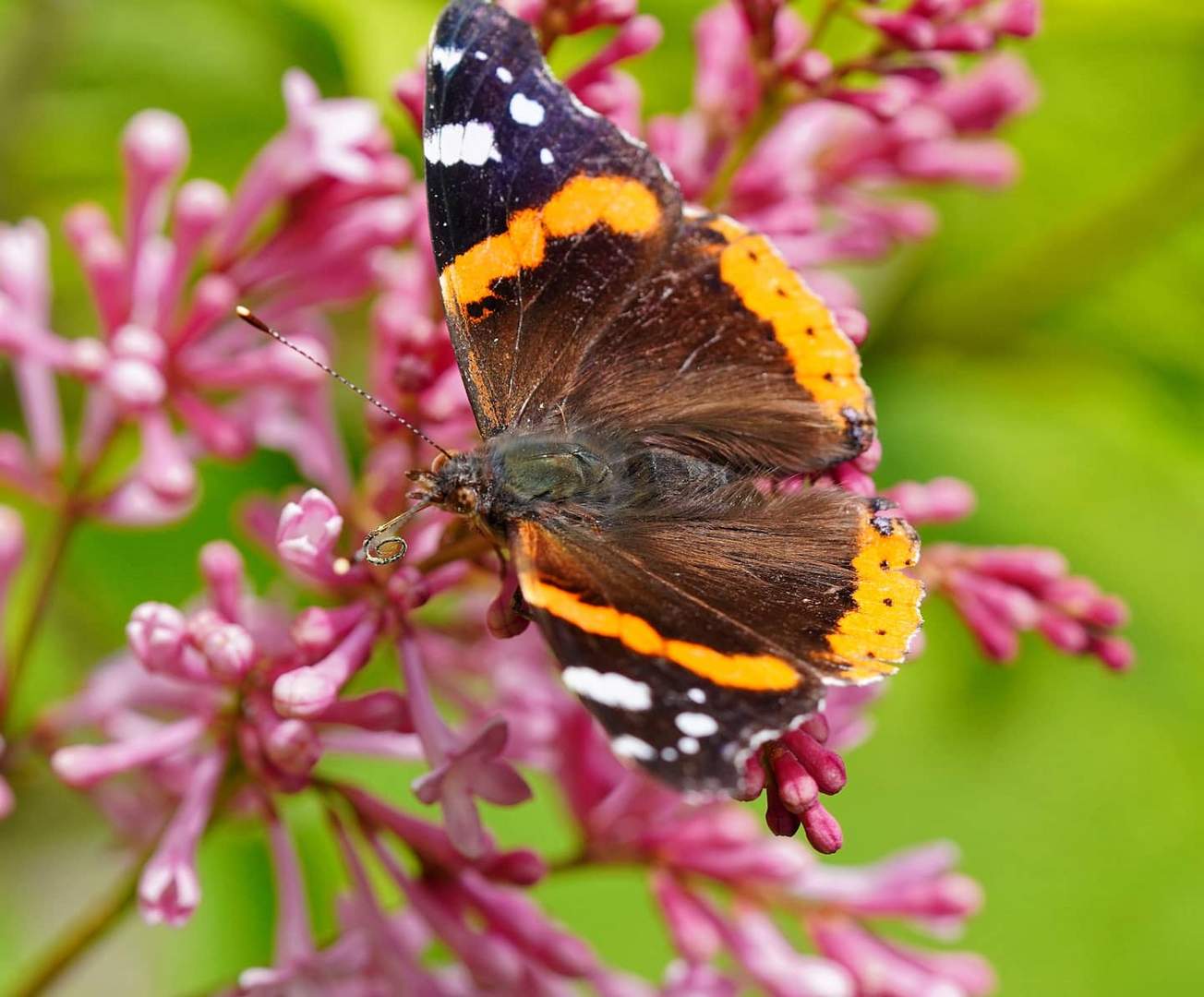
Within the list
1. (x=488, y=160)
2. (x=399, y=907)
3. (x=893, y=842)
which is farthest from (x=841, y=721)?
(x=893, y=842)

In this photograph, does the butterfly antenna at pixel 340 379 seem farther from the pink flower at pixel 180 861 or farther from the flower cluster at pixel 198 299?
the pink flower at pixel 180 861

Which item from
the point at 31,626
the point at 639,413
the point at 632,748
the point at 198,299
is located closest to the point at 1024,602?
the point at 639,413

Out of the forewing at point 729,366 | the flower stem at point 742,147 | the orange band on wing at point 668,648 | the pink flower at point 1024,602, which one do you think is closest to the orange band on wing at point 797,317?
the forewing at point 729,366

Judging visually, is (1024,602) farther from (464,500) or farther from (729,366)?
(464,500)

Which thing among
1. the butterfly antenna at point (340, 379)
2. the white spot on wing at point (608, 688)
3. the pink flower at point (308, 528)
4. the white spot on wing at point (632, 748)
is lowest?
the white spot on wing at point (632, 748)

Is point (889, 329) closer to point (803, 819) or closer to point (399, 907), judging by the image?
point (399, 907)

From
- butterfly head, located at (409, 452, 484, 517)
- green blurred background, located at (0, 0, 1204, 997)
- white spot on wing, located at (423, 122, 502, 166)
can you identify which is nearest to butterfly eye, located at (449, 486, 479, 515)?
butterfly head, located at (409, 452, 484, 517)

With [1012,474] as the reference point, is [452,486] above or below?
below
